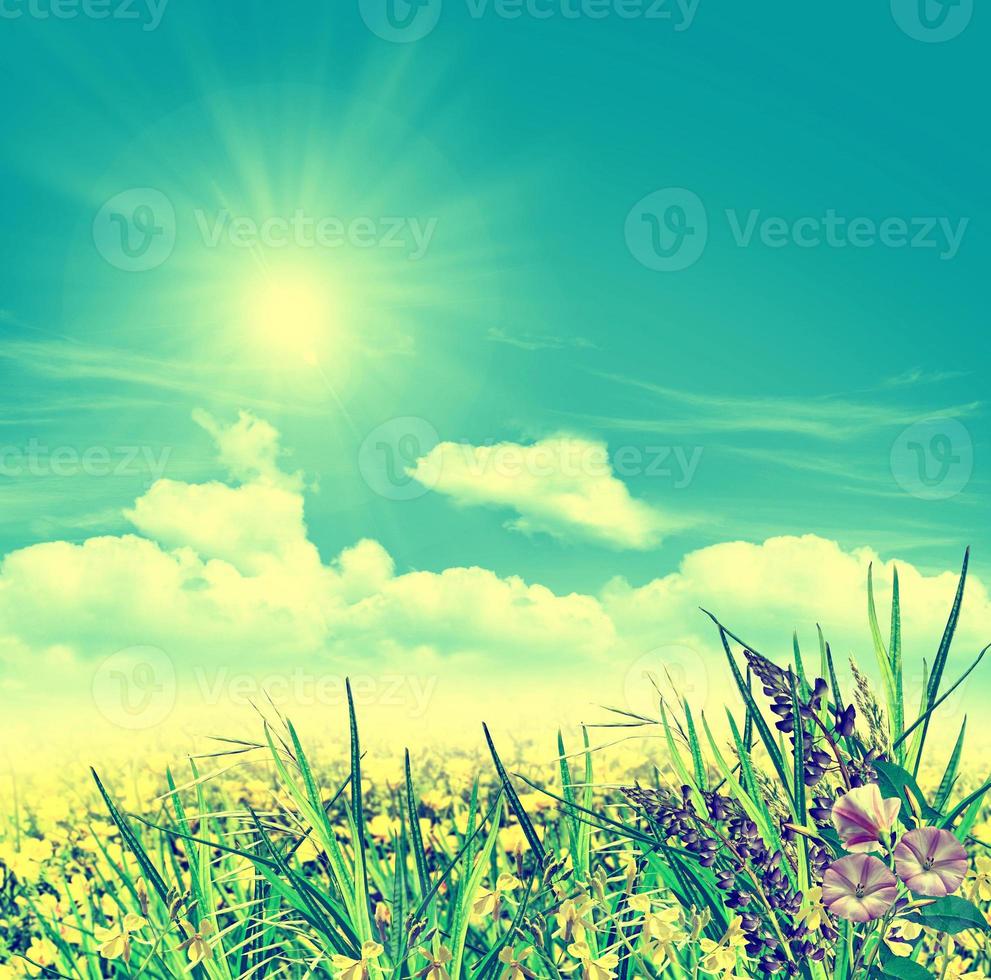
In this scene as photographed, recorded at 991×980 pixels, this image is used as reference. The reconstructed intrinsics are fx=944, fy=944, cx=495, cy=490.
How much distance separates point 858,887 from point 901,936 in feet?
0.93

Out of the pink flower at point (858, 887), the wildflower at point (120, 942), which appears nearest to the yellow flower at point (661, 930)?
the pink flower at point (858, 887)

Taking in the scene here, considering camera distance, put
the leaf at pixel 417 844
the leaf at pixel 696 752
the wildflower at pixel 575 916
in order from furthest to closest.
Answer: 1. the leaf at pixel 696 752
2. the leaf at pixel 417 844
3. the wildflower at pixel 575 916

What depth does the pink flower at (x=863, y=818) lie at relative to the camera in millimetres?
1623

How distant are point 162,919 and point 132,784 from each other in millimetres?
2819

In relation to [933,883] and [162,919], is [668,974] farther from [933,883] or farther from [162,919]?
[162,919]

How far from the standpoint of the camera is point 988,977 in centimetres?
269

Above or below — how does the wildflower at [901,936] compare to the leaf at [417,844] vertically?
below

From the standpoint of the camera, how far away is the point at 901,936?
181 cm

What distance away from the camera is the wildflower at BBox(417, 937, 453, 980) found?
1780 mm

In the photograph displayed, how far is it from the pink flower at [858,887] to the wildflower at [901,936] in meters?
0.21

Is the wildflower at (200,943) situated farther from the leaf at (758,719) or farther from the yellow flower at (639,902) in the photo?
the leaf at (758,719)

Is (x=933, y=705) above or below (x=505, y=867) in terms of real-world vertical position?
above

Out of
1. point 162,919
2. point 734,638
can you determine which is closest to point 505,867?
point 162,919

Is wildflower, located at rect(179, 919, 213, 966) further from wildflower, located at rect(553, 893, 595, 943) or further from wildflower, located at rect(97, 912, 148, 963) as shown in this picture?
wildflower, located at rect(553, 893, 595, 943)
